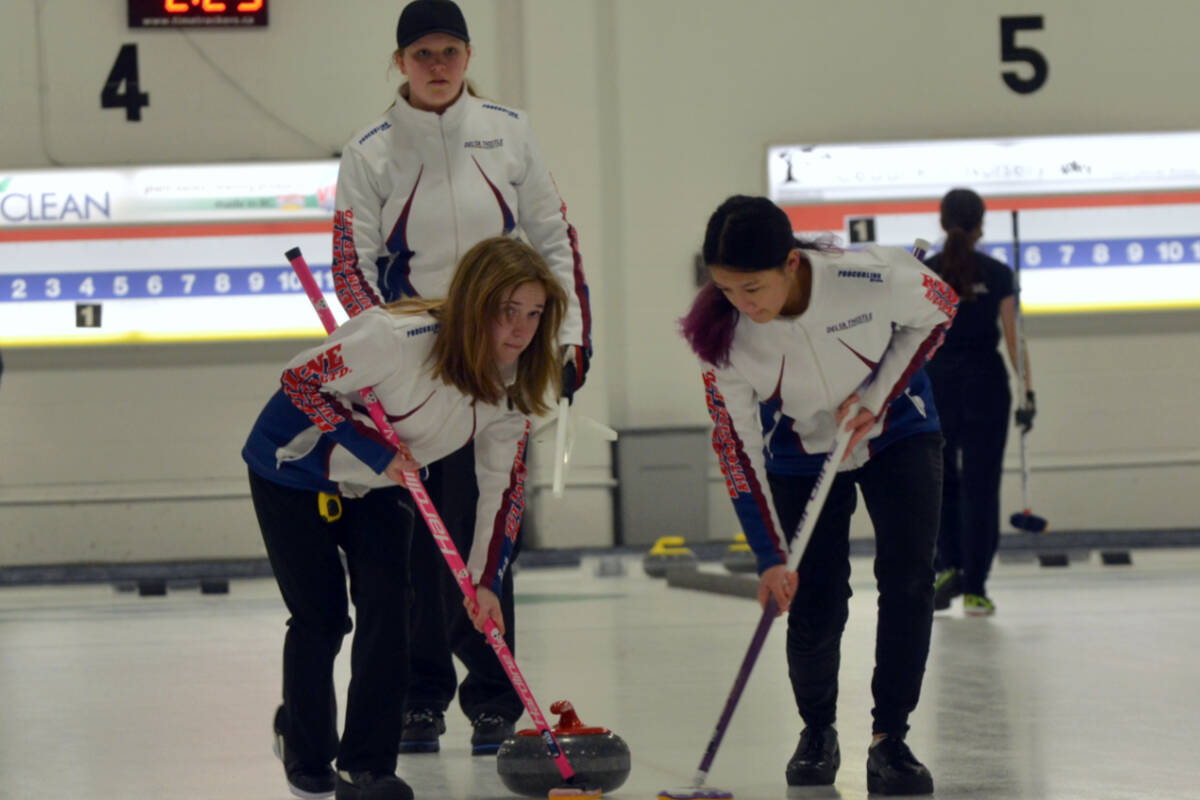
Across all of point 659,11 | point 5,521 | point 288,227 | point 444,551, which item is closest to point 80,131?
point 288,227

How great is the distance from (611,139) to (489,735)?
20.2ft

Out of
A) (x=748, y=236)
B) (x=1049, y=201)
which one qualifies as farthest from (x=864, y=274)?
(x=1049, y=201)

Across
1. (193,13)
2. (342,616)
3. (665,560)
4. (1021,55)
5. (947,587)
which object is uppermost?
(193,13)

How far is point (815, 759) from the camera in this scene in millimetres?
2932

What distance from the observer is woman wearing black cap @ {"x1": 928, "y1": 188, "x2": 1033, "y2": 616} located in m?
5.52

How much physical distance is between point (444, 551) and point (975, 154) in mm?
6805

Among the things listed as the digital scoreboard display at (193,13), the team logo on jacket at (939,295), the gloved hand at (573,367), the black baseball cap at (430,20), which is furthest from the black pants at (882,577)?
the digital scoreboard display at (193,13)

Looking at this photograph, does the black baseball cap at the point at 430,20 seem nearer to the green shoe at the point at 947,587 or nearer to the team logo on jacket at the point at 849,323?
the team logo on jacket at the point at 849,323

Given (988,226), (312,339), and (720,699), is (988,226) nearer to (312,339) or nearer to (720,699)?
(312,339)

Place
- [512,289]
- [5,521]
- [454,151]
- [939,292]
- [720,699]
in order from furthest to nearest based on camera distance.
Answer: [5,521] → [720,699] → [454,151] → [939,292] → [512,289]

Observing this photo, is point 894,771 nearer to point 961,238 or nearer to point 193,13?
point 961,238

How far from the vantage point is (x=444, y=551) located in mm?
2898

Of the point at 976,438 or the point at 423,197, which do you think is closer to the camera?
the point at 423,197

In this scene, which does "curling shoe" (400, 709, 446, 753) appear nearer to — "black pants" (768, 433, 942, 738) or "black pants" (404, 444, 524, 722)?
"black pants" (404, 444, 524, 722)
